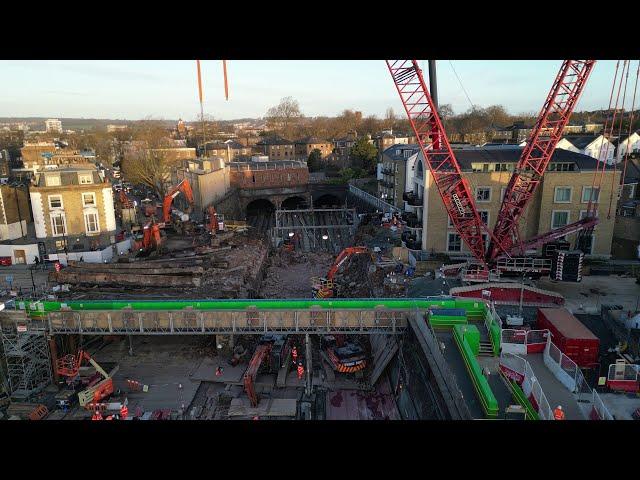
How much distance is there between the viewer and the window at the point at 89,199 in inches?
1033

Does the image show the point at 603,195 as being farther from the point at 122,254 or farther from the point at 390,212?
the point at 122,254

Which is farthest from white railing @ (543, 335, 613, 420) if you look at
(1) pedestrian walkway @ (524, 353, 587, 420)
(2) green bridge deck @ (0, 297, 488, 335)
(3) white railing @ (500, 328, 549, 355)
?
(2) green bridge deck @ (0, 297, 488, 335)

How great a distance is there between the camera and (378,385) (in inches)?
670

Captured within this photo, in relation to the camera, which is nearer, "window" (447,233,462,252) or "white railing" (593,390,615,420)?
"white railing" (593,390,615,420)

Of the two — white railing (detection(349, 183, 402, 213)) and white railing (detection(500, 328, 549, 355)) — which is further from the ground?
white railing (detection(349, 183, 402, 213))

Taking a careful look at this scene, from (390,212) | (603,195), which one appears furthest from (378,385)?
(390,212)

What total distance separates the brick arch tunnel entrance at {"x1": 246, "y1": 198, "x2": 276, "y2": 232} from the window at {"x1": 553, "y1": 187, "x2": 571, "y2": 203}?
26043 millimetres

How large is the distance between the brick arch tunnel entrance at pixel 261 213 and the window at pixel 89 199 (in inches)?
702

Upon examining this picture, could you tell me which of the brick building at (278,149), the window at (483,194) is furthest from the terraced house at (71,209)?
the brick building at (278,149)

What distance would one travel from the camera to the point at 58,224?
1018 inches

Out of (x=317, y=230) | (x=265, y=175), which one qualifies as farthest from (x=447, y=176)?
(x=265, y=175)

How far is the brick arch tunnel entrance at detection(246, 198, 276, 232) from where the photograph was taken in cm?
4425

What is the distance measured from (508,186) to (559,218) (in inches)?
157

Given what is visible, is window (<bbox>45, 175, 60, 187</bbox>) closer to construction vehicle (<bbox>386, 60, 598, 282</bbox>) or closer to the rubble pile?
the rubble pile
